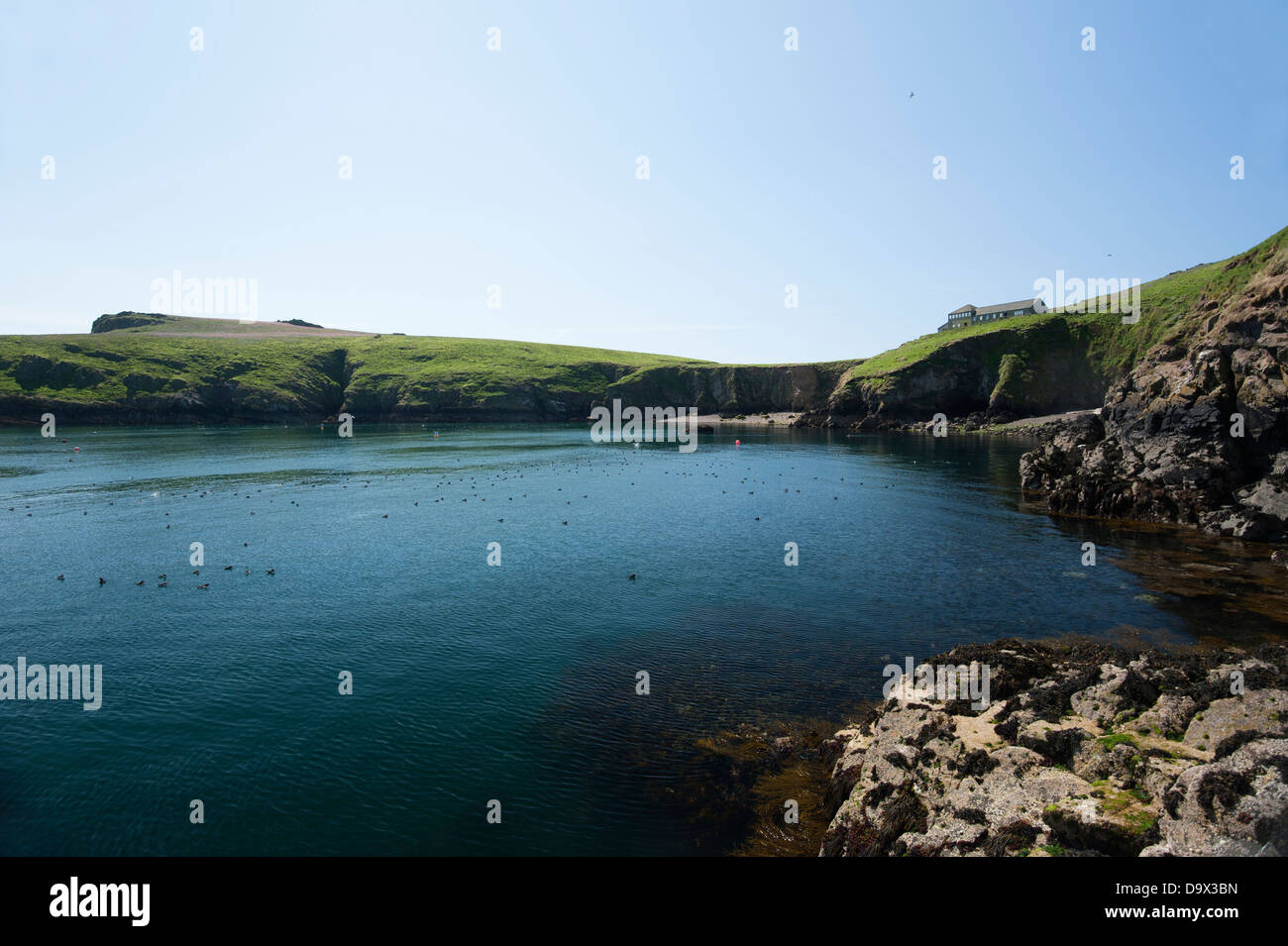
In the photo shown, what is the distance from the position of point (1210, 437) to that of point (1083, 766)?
2135 inches

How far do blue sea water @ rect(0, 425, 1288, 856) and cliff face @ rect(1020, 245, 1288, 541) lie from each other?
5.11 meters

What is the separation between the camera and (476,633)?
3400 cm

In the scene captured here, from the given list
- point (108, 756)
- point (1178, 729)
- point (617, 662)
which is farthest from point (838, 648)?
point (108, 756)

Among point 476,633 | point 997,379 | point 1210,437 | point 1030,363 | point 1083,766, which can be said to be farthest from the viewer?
point 997,379

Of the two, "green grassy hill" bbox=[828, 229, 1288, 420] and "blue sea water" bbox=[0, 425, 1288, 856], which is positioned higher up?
"green grassy hill" bbox=[828, 229, 1288, 420]

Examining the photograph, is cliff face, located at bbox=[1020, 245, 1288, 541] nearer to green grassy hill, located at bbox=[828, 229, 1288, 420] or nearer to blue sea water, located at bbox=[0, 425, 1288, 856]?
blue sea water, located at bbox=[0, 425, 1288, 856]

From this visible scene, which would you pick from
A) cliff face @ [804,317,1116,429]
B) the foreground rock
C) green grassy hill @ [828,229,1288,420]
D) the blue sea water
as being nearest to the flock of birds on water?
the blue sea water

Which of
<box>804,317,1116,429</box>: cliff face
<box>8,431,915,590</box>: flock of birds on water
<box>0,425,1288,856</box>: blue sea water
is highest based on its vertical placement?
<box>804,317,1116,429</box>: cliff face

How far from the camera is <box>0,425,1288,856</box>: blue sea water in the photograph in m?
19.9

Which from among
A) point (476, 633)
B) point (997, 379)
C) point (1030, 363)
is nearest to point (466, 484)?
point (476, 633)

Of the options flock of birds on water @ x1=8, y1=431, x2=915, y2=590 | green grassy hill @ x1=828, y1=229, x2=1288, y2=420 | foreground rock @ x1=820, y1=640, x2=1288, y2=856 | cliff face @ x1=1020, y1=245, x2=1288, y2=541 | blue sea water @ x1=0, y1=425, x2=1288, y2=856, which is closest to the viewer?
foreground rock @ x1=820, y1=640, x2=1288, y2=856

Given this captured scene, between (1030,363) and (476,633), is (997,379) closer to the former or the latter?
(1030,363)

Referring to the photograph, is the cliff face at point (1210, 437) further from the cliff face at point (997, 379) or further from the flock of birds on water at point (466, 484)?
the cliff face at point (997, 379)
